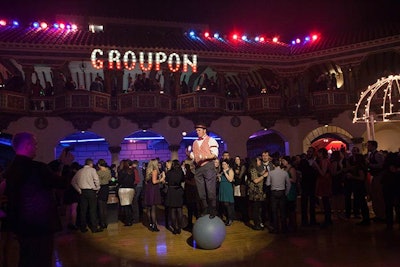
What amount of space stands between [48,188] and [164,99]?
655 inches

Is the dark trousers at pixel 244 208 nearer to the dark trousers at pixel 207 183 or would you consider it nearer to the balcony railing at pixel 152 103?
the dark trousers at pixel 207 183

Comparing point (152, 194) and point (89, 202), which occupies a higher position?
point (152, 194)

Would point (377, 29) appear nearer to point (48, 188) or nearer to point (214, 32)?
point (214, 32)

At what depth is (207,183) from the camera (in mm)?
7258

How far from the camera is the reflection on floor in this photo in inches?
257

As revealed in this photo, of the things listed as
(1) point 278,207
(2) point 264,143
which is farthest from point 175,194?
(2) point 264,143

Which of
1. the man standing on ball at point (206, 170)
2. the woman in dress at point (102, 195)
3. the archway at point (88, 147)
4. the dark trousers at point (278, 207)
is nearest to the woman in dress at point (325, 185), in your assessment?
the dark trousers at point (278, 207)

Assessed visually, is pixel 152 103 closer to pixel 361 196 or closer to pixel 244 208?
pixel 244 208

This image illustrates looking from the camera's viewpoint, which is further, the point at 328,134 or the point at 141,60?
the point at 328,134

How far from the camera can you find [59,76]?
19.8 m

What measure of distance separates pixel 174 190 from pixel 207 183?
2109 mm

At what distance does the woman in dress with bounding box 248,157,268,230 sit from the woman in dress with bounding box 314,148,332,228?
4.68ft

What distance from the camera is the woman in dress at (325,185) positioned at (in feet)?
30.5

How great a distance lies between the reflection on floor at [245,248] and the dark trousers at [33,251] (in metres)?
3.00
